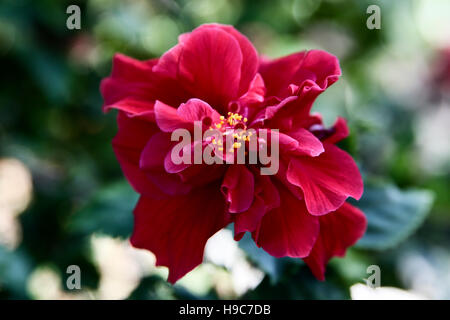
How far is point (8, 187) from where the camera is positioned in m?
2.18

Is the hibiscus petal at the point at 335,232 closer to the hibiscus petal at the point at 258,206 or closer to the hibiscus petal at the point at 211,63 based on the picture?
the hibiscus petal at the point at 258,206

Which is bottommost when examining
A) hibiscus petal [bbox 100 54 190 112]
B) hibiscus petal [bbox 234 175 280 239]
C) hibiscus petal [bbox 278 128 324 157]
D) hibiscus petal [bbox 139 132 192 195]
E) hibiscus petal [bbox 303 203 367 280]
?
hibiscus petal [bbox 303 203 367 280]

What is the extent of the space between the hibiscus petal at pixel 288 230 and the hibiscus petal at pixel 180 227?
2.9 inches

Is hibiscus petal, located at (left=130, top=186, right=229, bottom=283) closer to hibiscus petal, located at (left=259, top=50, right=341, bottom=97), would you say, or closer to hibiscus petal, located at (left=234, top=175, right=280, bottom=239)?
hibiscus petal, located at (left=234, top=175, right=280, bottom=239)

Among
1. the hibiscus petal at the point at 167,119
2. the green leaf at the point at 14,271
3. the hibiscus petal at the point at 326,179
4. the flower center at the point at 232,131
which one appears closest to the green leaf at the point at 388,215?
the hibiscus petal at the point at 326,179

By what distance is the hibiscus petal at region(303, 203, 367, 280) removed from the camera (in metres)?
0.80

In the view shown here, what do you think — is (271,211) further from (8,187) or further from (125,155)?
(8,187)

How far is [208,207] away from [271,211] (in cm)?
11

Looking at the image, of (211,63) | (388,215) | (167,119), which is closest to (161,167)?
(167,119)

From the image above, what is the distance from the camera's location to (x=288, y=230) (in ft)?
2.45

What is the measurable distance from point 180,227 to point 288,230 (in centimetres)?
19

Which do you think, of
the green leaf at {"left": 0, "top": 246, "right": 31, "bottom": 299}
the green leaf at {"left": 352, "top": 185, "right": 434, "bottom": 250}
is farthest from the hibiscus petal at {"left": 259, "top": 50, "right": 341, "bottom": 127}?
the green leaf at {"left": 0, "top": 246, "right": 31, "bottom": 299}

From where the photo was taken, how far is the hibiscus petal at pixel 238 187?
72 centimetres
